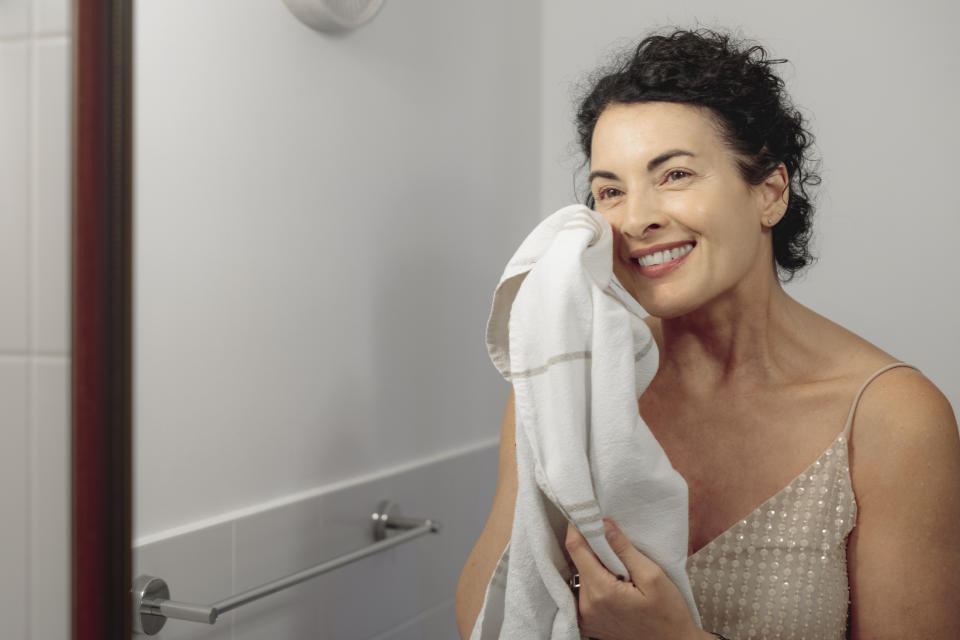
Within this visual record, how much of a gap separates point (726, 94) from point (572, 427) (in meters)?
0.41

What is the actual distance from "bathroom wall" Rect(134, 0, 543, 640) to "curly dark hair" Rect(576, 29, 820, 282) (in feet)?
0.35

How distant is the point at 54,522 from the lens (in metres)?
0.59

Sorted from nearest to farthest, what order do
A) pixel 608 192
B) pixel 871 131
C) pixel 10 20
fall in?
pixel 10 20
pixel 608 192
pixel 871 131

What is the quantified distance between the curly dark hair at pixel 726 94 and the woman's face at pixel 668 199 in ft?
0.05

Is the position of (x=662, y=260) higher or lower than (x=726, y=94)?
lower

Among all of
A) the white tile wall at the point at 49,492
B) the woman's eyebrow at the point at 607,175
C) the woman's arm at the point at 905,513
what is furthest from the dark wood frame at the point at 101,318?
the woman's arm at the point at 905,513

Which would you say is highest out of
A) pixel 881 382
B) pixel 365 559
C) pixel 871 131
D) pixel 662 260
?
pixel 871 131

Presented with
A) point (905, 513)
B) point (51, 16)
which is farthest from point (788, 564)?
point (51, 16)

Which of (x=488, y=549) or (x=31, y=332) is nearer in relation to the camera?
(x=31, y=332)

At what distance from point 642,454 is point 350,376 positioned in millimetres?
359

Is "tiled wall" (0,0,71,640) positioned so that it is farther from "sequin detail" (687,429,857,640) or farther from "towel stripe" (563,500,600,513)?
"sequin detail" (687,429,857,640)

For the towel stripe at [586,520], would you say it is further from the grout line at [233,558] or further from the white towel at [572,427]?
the grout line at [233,558]

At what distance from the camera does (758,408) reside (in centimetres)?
94

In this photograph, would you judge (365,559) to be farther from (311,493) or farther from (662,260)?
(662,260)
